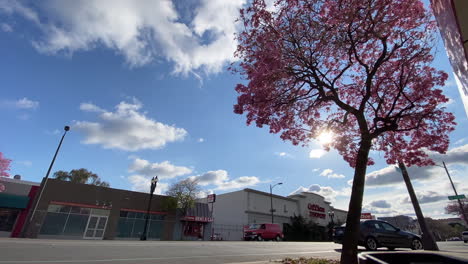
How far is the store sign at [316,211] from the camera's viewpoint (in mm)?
50281

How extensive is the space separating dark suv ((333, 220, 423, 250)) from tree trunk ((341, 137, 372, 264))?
258 inches

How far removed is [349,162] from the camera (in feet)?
31.2

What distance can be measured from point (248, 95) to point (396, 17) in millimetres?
4477

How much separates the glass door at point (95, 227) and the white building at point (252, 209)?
16806mm

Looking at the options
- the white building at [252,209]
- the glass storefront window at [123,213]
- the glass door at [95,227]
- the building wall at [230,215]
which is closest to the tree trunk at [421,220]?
the glass storefront window at [123,213]

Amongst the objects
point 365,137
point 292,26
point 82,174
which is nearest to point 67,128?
point 292,26

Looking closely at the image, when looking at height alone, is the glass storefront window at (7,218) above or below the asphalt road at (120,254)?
above

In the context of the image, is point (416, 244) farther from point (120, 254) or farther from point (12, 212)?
point (12, 212)

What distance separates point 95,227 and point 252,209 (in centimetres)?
2256

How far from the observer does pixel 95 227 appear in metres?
25.4

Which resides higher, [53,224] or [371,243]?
[53,224]

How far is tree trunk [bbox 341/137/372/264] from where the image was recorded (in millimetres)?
5371

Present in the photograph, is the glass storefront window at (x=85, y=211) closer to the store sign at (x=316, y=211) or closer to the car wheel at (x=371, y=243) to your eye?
the car wheel at (x=371, y=243)

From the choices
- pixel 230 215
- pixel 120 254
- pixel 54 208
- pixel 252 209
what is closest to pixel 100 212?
pixel 54 208
